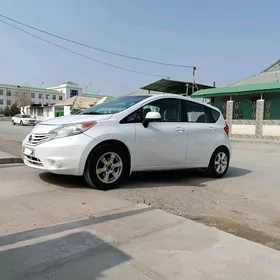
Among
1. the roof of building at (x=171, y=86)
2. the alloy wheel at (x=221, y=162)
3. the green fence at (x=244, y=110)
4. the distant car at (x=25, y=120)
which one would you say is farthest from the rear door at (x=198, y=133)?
the distant car at (x=25, y=120)

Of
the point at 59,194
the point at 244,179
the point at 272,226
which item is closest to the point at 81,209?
the point at 59,194

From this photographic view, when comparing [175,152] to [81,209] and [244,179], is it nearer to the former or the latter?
[244,179]

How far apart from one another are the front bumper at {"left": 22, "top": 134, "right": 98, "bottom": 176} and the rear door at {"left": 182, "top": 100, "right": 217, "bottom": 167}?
2028 mm

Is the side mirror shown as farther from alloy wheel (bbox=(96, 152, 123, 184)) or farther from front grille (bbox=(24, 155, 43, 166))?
front grille (bbox=(24, 155, 43, 166))

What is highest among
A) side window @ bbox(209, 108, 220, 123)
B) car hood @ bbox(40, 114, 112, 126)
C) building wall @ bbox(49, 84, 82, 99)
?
building wall @ bbox(49, 84, 82, 99)

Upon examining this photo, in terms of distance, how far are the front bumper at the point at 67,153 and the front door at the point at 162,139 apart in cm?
91

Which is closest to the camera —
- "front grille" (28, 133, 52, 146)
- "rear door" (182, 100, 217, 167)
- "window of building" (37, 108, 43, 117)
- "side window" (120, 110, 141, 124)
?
"front grille" (28, 133, 52, 146)

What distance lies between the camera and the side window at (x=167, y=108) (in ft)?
18.6

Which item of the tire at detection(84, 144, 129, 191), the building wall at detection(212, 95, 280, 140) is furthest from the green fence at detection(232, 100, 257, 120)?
the tire at detection(84, 144, 129, 191)

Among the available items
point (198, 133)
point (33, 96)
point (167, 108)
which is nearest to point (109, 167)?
point (167, 108)

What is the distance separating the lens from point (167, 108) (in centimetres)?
584

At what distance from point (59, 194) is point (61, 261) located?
201cm

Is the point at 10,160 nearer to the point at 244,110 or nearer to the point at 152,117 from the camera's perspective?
the point at 152,117

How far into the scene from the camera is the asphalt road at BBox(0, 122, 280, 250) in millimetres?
3710
